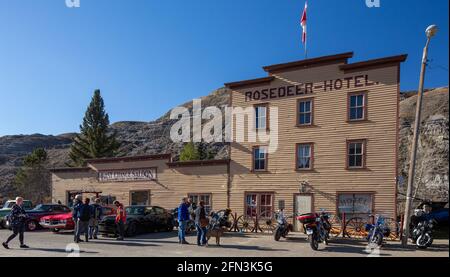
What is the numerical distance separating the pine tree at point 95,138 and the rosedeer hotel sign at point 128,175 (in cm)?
3033

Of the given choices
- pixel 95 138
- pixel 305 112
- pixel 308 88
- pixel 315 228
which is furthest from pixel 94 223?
pixel 95 138

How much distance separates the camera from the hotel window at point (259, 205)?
23.3 m

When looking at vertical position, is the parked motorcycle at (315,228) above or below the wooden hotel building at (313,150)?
below

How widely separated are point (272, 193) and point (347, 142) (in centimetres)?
522

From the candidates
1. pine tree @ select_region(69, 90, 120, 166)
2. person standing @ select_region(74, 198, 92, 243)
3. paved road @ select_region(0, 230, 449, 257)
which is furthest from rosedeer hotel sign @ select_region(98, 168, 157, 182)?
pine tree @ select_region(69, 90, 120, 166)

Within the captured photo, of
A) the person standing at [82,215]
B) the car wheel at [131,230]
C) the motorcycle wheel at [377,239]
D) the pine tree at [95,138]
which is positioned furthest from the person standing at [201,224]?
the pine tree at [95,138]

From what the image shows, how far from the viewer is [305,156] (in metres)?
22.6

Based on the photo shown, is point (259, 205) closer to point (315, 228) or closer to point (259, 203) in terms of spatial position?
point (259, 203)

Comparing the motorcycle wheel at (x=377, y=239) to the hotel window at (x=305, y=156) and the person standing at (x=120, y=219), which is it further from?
the person standing at (x=120, y=219)

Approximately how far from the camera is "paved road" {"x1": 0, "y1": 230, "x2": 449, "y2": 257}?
1339 centimetres

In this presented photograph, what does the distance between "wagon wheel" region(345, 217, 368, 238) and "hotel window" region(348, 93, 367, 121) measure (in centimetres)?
535

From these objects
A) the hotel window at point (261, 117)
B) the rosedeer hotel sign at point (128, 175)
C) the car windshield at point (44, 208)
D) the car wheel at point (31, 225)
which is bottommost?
the car wheel at point (31, 225)
